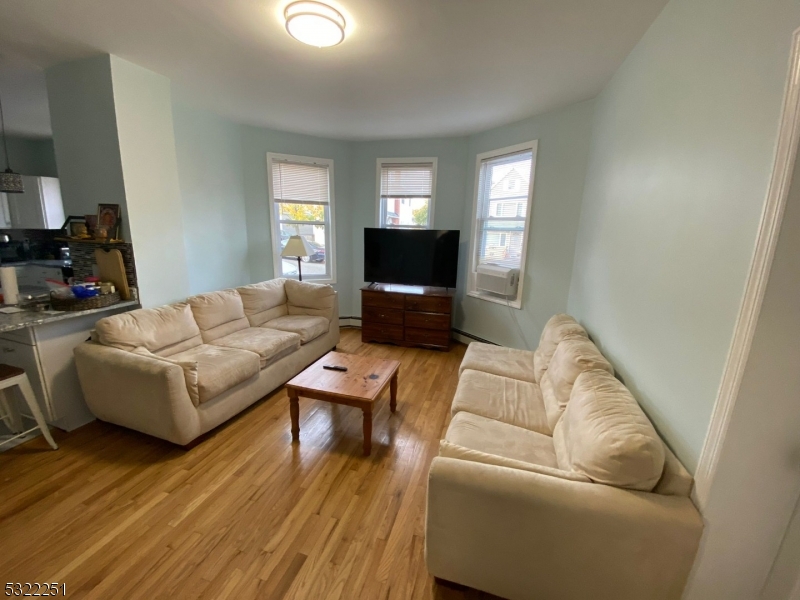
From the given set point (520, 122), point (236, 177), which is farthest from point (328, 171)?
point (520, 122)

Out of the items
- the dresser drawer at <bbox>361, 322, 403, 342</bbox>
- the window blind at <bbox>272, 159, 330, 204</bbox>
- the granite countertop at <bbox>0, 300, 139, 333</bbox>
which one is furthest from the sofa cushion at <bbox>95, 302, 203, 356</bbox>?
the window blind at <bbox>272, 159, 330, 204</bbox>

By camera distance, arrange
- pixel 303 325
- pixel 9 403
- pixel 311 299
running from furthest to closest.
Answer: pixel 311 299 < pixel 303 325 < pixel 9 403

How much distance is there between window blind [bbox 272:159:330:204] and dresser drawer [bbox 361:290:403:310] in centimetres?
146

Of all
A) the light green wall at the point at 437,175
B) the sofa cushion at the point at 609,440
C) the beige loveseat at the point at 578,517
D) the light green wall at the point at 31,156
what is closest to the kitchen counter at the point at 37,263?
the light green wall at the point at 31,156

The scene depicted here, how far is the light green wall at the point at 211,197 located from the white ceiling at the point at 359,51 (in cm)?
29

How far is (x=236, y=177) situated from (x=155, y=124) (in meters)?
1.18

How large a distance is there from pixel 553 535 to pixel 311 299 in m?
3.13

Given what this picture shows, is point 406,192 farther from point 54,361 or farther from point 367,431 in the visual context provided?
A: point 54,361

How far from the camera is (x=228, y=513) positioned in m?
1.68

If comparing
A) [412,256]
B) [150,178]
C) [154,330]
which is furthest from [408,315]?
[150,178]

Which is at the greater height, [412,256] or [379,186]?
[379,186]

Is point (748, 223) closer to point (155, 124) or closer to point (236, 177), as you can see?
point (155, 124)

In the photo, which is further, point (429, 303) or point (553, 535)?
point (429, 303)

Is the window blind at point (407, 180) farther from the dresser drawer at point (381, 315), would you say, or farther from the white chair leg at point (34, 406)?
the white chair leg at point (34, 406)
